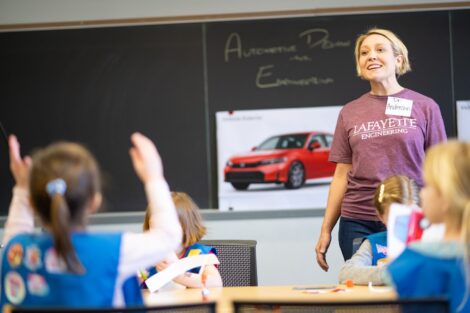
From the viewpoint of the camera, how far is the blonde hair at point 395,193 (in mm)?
2936

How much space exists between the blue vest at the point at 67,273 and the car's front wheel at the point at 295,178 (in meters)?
3.47

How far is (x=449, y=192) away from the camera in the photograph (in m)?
1.89

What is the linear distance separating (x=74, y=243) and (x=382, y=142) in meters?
1.85

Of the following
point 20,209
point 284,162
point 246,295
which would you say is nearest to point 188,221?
point 246,295

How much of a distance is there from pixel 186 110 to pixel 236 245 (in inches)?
76.7

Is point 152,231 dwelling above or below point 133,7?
below

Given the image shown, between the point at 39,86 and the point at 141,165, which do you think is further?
the point at 39,86

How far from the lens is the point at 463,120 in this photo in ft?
17.3

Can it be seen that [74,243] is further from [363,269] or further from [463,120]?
[463,120]

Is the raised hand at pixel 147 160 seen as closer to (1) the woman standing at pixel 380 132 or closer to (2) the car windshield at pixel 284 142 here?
(1) the woman standing at pixel 380 132

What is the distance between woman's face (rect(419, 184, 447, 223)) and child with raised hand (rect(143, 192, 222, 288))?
1.35m

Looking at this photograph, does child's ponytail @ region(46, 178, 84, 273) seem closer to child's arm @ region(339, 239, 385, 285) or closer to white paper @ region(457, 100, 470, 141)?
child's arm @ region(339, 239, 385, 285)

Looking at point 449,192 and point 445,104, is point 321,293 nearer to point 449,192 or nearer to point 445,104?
point 449,192

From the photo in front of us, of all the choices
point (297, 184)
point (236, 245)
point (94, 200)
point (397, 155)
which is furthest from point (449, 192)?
point (297, 184)
